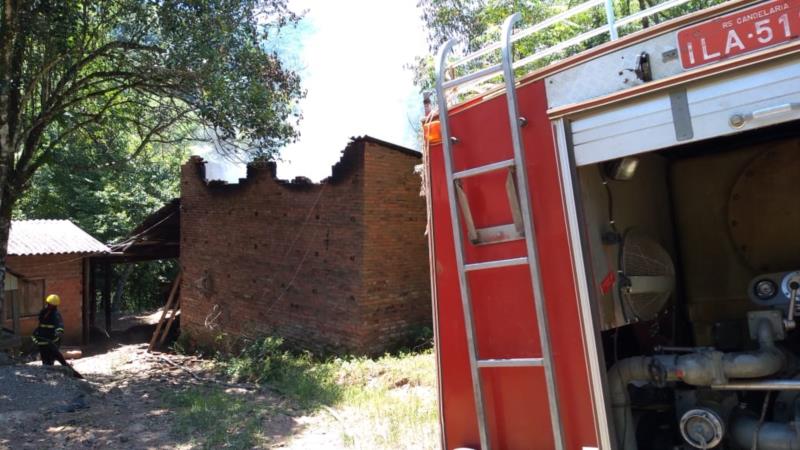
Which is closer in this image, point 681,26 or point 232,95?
point 681,26

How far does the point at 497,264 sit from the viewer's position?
2869mm

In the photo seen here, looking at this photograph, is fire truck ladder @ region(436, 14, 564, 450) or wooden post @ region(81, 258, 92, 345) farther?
wooden post @ region(81, 258, 92, 345)

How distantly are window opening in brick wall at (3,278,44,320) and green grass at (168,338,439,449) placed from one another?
8379 mm

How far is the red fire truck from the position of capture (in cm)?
240

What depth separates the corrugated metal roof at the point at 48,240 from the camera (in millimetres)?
15641

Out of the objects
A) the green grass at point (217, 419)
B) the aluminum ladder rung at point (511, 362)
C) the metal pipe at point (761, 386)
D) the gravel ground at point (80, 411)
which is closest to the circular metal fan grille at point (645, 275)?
the metal pipe at point (761, 386)

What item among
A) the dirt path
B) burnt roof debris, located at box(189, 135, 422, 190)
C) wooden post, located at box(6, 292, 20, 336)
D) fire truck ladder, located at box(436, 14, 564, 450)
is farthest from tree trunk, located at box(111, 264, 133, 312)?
fire truck ladder, located at box(436, 14, 564, 450)

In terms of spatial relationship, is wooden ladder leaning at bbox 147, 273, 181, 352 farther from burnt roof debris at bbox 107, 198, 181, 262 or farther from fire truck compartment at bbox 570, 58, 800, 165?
fire truck compartment at bbox 570, 58, 800, 165

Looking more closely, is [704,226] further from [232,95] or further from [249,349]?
[249,349]

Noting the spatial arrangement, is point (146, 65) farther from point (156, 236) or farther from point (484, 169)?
point (484, 169)

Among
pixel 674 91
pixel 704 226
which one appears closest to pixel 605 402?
pixel 674 91

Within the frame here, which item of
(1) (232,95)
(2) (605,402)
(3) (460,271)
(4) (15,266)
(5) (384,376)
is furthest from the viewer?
(4) (15,266)

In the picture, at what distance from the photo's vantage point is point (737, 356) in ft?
9.08

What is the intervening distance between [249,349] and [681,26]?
1018 centimetres
